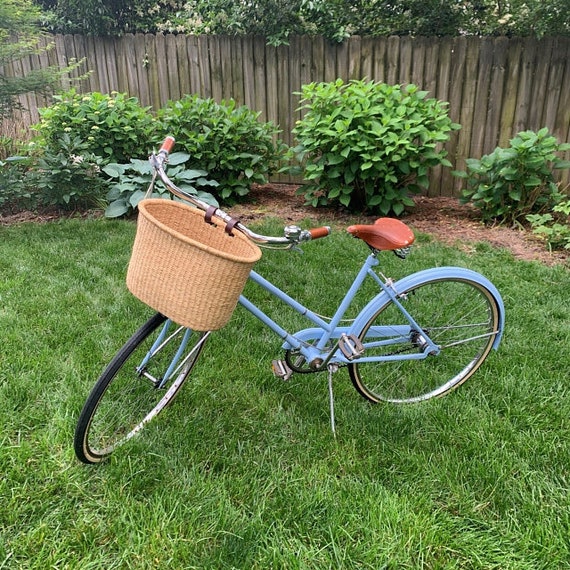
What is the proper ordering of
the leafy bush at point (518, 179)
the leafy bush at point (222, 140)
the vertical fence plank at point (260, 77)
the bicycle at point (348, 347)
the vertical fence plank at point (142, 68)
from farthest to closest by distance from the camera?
1. the vertical fence plank at point (142, 68)
2. the vertical fence plank at point (260, 77)
3. the leafy bush at point (222, 140)
4. the leafy bush at point (518, 179)
5. the bicycle at point (348, 347)

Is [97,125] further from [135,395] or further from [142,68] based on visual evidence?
[135,395]

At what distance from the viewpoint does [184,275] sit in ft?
5.13

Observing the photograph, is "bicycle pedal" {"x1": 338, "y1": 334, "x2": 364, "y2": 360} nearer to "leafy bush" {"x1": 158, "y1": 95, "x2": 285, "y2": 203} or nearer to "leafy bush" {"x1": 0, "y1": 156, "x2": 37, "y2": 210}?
"leafy bush" {"x1": 158, "y1": 95, "x2": 285, "y2": 203}

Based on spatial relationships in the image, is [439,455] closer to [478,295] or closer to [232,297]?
[478,295]

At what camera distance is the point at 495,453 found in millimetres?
2006

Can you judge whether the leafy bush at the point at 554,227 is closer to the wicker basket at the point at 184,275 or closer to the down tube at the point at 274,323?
the down tube at the point at 274,323

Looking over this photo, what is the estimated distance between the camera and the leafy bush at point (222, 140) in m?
5.11

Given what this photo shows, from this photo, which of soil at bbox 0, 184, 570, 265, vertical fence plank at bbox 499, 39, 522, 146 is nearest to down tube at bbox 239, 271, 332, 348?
soil at bbox 0, 184, 570, 265

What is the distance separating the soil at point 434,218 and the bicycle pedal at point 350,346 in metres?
2.57

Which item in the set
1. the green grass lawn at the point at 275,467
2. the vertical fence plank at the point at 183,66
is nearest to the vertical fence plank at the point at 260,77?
the vertical fence plank at the point at 183,66

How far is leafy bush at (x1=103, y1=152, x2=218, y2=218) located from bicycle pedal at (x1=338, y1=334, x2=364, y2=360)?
9.63 feet

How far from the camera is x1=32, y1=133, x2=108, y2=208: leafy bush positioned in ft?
15.6

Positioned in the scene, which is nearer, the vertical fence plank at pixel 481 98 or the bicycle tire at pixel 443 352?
the bicycle tire at pixel 443 352

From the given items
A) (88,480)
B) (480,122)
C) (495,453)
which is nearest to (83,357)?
(88,480)
